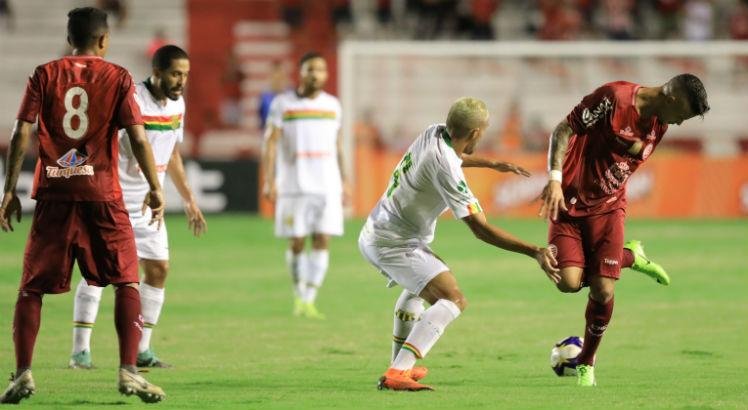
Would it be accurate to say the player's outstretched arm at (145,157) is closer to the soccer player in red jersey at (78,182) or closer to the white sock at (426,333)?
the soccer player in red jersey at (78,182)

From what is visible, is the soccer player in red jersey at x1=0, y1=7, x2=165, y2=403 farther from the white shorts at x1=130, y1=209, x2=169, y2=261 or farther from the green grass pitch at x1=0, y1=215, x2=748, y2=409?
the white shorts at x1=130, y1=209, x2=169, y2=261

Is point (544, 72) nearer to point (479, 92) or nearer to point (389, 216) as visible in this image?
point (479, 92)

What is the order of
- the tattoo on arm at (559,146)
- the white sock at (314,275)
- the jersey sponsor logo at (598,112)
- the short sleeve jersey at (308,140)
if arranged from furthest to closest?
the short sleeve jersey at (308,140) < the white sock at (314,275) < the jersey sponsor logo at (598,112) < the tattoo on arm at (559,146)

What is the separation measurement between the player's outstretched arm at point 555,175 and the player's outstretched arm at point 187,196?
2444 mm

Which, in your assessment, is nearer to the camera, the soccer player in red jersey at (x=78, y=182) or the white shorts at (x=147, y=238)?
the soccer player in red jersey at (x=78, y=182)

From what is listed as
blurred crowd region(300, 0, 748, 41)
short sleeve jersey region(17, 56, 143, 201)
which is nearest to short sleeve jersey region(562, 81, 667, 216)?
short sleeve jersey region(17, 56, 143, 201)

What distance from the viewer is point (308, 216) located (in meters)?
13.3

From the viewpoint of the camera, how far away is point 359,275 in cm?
1623

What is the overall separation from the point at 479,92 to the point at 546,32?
3.80 m

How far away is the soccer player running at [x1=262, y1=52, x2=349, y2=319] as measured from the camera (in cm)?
1310

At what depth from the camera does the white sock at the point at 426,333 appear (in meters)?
8.10

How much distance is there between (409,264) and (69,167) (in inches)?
84.6

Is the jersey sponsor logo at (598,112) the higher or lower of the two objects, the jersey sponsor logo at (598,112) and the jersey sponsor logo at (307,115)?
the higher

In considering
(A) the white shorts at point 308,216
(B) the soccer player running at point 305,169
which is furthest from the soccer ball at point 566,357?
(A) the white shorts at point 308,216
